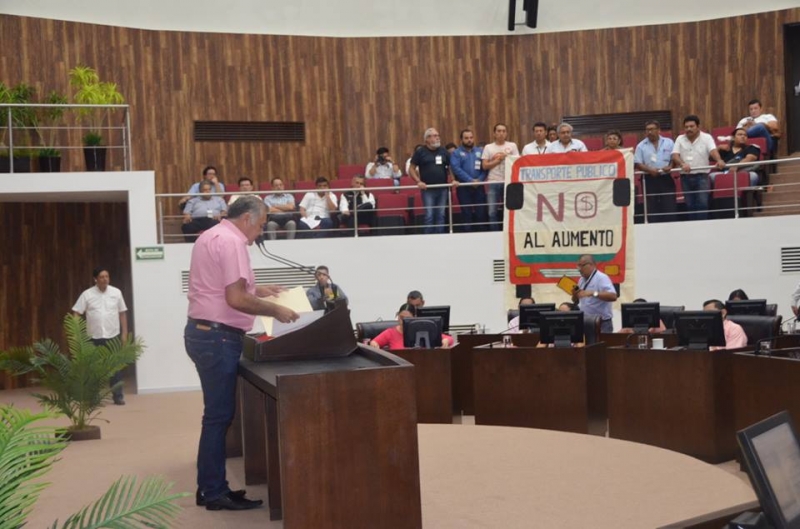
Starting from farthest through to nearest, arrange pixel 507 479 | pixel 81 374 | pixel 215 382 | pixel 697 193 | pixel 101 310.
Result: pixel 697 193, pixel 101 310, pixel 81 374, pixel 507 479, pixel 215 382

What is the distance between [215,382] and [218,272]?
1.77 feet

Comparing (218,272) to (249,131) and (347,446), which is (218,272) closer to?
(347,446)

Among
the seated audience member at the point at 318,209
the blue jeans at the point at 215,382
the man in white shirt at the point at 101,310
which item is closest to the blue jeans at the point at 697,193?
the seated audience member at the point at 318,209

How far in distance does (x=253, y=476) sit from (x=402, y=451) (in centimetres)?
187

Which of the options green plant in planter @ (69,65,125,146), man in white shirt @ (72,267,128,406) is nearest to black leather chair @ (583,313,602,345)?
man in white shirt @ (72,267,128,406)

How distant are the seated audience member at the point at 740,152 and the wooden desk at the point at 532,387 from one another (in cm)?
574

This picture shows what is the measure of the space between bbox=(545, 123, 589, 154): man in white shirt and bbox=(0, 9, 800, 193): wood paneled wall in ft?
11.3

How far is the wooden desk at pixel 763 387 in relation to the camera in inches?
230

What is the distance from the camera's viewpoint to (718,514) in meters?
2.28

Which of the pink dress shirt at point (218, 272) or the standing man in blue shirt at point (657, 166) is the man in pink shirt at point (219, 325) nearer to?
the pink dress shirt at point (218, 272)

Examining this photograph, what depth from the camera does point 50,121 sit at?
45.1 ft

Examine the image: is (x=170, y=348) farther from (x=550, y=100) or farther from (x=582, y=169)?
(x=550, y=100)

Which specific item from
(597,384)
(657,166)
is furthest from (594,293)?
(657,166)

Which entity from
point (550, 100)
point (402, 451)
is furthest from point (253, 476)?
point (550, 100)
